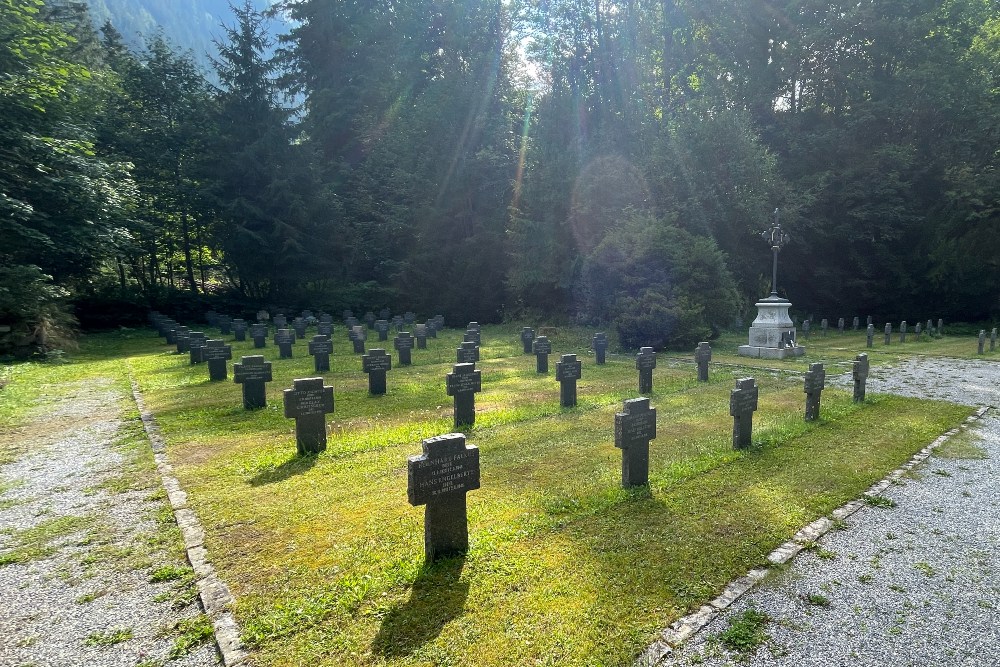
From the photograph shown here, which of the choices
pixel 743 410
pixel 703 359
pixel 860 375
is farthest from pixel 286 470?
pixel 860 375

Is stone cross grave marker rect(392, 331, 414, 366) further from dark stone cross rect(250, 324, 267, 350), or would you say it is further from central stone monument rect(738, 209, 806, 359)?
central stone monument rect(738, 209, 806, 359)

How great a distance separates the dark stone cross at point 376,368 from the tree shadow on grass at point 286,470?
3643 millimetres

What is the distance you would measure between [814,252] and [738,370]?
2171 centimetres

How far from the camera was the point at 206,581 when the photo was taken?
3.38 m

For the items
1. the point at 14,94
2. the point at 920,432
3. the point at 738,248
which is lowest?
the point at 920,432

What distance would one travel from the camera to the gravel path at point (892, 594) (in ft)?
9.16

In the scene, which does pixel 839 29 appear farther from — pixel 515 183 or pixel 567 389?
pixel 567 389

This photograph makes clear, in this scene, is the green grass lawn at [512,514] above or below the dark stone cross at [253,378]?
below

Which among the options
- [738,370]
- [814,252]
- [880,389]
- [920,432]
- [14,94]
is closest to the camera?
[920,432]

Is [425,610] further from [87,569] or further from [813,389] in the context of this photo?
[813,389]

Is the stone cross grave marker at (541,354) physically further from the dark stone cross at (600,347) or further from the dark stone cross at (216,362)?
the dark stone cross at (216,362)

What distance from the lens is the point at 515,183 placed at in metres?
27.5

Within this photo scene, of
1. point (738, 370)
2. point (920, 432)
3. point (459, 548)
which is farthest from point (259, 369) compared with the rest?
point (738, 370)

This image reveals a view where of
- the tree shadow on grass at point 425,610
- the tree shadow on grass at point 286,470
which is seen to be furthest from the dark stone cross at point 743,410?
the tree shadow on grass at point 286,470
